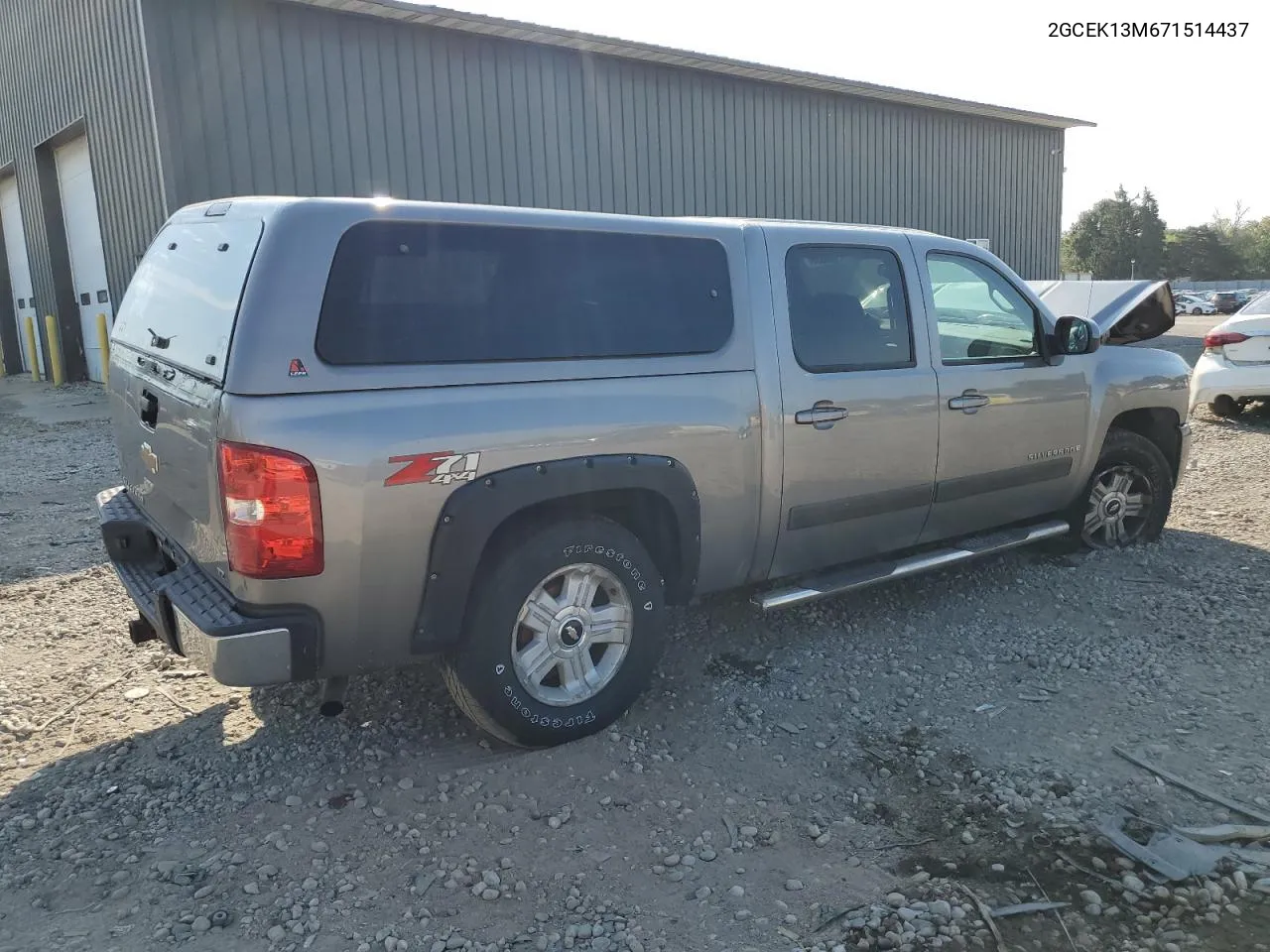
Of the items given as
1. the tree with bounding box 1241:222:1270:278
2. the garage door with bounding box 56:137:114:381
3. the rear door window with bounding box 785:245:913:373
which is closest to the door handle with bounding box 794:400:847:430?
the rear door window with bounding box 785:245:913:373

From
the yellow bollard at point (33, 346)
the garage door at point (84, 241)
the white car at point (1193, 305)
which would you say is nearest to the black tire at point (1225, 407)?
the garage door at point (84, 241)

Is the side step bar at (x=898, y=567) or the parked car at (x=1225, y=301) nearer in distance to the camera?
the side step bar at (x=898, y=567)

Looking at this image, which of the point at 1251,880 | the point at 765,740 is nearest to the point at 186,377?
the point at 765,740

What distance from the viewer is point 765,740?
3.59 metres

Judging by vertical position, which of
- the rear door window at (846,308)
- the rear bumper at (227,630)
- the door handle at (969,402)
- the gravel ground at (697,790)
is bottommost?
the gravel ground at (697,790)

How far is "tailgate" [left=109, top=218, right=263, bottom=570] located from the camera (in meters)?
2.93

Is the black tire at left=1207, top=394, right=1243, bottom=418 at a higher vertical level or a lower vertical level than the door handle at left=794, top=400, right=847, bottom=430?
lower

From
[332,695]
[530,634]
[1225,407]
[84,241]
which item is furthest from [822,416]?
[84,241]

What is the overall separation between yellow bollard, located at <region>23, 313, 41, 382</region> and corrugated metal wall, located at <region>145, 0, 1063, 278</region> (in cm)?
973

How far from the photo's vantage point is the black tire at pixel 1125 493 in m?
5.44

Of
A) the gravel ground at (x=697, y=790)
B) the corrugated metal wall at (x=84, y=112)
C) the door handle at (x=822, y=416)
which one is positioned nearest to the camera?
the gravel ground at (x=697, y=790)

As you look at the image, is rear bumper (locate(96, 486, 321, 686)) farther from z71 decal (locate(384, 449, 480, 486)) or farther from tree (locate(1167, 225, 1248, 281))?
tree (locate(1167, 225, 1248, 281))

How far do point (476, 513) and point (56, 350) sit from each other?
667 inches

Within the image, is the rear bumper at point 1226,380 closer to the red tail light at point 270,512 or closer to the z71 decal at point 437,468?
the z71 decal at point 437,468
